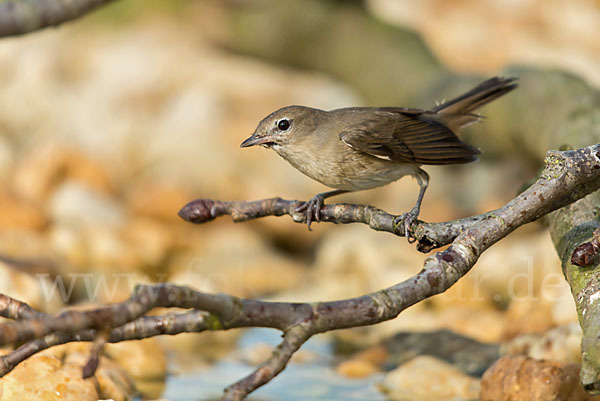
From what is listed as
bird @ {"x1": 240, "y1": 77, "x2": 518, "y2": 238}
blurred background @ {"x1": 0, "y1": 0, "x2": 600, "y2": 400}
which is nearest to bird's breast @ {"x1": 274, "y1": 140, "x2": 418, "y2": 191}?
bird @ {"x1": 240, "y1": 77, "x2": 518, "y2": 238}

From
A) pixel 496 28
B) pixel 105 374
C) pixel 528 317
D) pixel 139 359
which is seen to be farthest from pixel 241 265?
pixel 496 28

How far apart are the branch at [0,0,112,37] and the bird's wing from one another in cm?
168

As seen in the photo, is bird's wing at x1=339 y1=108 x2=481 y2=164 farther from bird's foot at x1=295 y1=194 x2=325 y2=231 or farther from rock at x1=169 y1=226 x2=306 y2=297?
rock at x1=169 y1=226 x2=306 y2=297

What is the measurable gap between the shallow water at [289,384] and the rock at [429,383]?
12 centimetres

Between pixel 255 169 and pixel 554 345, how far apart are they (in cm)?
457

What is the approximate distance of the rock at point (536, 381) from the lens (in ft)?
12.8

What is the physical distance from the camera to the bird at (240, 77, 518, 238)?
4.50m

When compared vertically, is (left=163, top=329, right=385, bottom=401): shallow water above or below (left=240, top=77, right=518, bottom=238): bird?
below

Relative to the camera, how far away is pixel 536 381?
3951 millimetres

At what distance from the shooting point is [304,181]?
825 cm

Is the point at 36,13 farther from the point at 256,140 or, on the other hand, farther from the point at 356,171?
the point at 356,171

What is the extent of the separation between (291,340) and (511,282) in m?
4.03

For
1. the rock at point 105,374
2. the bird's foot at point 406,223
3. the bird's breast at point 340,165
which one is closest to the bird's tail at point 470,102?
the bird's breast at point 340,165

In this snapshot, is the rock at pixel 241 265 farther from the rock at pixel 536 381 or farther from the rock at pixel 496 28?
the rock at pixel 496 28
